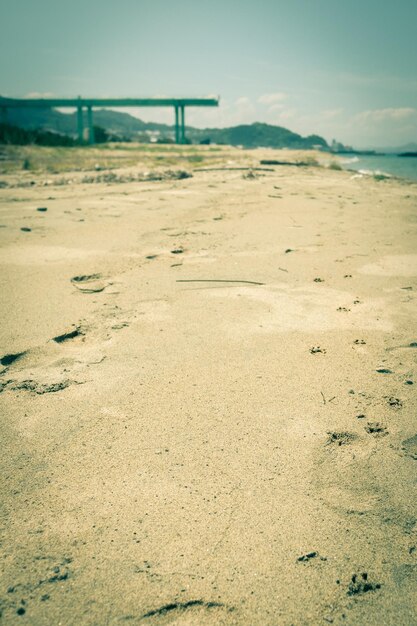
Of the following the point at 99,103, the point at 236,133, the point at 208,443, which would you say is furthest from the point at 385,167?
the point at 236,133

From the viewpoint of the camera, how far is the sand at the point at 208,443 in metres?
0.98

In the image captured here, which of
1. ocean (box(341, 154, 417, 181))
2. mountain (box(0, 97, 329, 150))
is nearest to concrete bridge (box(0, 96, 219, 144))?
ocean (box(341, 154, 417, 181))

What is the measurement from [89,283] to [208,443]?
6.32 feet

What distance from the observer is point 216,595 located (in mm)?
955

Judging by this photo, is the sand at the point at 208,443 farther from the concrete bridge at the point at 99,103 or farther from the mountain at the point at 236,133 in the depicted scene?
the mountain at the point at 236,133

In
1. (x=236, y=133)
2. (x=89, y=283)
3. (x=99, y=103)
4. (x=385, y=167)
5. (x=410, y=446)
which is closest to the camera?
(x=410, y=446)

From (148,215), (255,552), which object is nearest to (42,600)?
(255,552)

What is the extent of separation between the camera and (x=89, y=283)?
117 inches

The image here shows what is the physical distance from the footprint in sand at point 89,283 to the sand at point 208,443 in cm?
2

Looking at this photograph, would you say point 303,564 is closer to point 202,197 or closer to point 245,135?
point 202,197

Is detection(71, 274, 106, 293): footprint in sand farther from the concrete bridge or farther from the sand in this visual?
the concrete bridge

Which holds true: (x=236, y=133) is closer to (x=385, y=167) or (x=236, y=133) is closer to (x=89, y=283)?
(x=385, y=167)

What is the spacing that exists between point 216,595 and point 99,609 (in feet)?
0.94

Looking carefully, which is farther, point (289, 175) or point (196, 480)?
point (289, 175)
